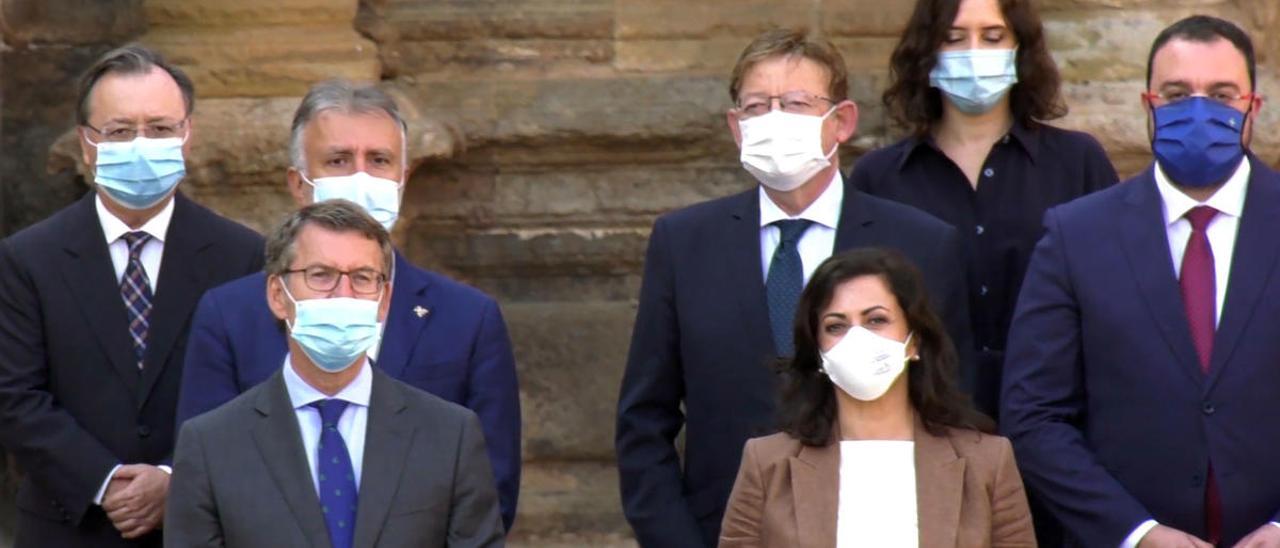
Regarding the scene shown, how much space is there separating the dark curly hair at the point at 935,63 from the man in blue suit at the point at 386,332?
1145mm

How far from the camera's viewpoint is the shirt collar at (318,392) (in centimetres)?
517

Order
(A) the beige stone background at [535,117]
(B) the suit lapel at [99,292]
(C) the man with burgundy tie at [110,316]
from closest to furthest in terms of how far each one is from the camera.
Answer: (C) the man with burgundy tie at [110,316], (B) the suit lapel at [99,292], (A) the beige stone background at [535,117]

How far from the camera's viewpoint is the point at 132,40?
7.66 metres

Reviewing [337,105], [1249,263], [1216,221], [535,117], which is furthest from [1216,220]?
[535,117]

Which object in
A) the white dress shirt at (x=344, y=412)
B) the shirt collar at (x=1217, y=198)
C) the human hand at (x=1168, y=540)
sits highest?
the shirt collar at (x=1217, y=198)

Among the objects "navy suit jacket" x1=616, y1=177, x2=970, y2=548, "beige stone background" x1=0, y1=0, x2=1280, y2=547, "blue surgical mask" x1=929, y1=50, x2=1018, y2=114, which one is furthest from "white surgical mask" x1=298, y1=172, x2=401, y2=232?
"beige stone background" x1=0, y1=0, x2=1280, y2=547

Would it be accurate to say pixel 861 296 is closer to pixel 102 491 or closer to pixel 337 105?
pixel 337 105

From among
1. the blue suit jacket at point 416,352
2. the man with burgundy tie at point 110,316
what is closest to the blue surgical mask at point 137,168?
the man with burgundy tie at point 110,316

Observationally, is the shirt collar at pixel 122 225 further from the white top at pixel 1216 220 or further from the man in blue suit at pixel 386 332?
the white top at pixel 1216 220

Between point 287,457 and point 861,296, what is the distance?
1169 mm

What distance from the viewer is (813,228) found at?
5.68 meters

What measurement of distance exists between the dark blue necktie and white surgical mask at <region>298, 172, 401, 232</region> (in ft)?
2.78

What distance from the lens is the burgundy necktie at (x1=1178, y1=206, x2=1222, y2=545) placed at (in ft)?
17.3

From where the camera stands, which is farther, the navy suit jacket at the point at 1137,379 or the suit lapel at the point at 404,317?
the suit lapel at the point at 404,317
